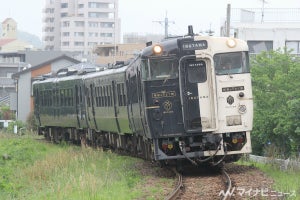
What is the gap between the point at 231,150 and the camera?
16656 mm

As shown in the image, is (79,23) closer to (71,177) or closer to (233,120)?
(233,120)

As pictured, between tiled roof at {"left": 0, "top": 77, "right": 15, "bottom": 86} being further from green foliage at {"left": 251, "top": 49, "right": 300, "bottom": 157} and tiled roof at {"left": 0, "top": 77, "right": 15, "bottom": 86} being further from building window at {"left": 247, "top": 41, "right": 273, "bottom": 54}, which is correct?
green foliage at {"left": 251, "top": 49, "right": 300, "bottom": 157}

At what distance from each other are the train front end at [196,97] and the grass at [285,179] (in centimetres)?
106

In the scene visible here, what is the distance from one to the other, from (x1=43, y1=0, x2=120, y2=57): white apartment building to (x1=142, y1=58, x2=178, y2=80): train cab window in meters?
118

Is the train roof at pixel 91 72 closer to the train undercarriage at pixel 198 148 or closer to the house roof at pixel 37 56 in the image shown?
the train undercarriage at pixel 198 148

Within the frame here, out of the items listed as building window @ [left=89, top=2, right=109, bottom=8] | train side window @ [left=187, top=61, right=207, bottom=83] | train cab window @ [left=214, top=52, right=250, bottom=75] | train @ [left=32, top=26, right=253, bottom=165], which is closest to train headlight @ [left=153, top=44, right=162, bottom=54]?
train @ [left=32, top=26, right=253, bottom=165]

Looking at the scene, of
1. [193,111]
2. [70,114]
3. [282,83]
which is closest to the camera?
[193,111]

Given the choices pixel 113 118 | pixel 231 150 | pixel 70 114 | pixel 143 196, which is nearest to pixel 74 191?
pixel 143 196

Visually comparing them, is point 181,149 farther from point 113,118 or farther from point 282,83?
point 113,118

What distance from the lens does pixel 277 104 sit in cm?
2064

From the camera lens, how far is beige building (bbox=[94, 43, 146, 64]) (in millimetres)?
93250

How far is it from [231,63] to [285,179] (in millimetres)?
3024

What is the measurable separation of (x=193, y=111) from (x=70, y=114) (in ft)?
50.5

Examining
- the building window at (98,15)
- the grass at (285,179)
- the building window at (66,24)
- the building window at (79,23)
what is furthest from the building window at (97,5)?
the grass at (285,179)
